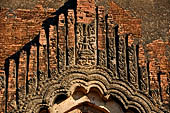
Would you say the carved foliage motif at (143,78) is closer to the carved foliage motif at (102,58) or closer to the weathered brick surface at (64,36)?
the weathered brick surface at (64,36)

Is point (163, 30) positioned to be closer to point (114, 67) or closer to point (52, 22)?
point (114, 67)

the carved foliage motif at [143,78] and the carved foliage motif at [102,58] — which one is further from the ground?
the carved foliage motif at [102,58]

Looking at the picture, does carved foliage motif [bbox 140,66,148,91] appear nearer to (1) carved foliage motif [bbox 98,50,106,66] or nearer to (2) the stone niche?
(2) the stone niche

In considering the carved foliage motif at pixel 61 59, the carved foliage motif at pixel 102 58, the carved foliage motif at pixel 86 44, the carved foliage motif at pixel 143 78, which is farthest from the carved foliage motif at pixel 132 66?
Result: the carved foliage motif at pixel 61 59

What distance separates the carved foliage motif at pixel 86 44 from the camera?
13.2 meters

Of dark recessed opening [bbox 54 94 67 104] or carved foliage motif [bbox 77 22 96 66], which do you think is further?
carved foliage motif [bbox 77 22 96 66]

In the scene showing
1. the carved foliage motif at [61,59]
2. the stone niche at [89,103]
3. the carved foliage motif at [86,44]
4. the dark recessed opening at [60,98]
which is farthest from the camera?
the carved foliage motif at [86,44]

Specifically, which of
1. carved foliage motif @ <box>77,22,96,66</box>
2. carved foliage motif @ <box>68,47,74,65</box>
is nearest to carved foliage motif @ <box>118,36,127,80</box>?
carved foliage motif @ <box>77,22,96,66</box>

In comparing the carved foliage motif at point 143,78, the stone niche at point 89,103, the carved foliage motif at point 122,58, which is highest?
the carved foliage motif at point 122,58

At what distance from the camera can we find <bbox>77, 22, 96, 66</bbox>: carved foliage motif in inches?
518

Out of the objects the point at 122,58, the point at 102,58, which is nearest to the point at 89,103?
the point at 102,58

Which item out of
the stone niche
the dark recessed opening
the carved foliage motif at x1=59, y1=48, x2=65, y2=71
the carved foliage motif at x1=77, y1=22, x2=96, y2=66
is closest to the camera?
the dark recessed opening

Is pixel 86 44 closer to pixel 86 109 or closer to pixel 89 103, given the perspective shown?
pixel 89 103

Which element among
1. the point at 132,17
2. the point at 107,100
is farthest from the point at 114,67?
the point at 132,17
